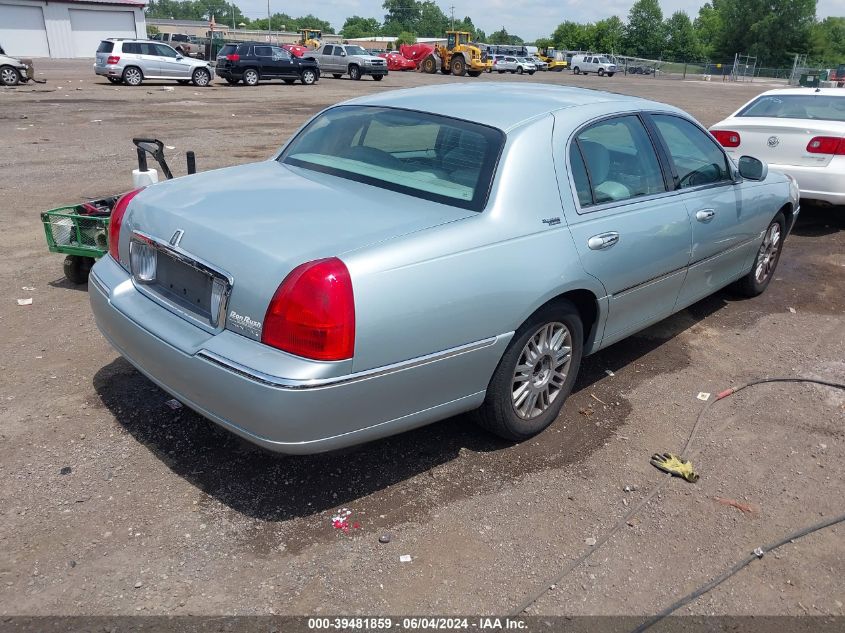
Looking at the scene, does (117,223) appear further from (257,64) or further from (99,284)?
(257,64)

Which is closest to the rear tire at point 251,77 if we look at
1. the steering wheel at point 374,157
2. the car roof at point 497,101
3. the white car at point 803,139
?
the white car at point 803,139

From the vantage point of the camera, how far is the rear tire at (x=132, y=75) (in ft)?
85.6

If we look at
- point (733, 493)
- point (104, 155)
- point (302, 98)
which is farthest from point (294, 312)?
point (302, 98)

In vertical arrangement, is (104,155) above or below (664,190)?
below

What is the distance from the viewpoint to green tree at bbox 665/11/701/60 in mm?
107181

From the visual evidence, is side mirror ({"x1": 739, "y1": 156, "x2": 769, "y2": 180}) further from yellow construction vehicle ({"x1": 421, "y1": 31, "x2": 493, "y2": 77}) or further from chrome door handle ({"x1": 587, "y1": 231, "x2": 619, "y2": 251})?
yellow construction vehicle ({"x1": 421, "y1": 31, "x2": 493, "y2": 77})

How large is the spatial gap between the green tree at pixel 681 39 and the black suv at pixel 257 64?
8945 centimetres

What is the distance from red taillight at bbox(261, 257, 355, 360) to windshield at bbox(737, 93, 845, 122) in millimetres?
7646

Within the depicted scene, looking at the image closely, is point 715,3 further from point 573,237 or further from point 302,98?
point 573,237

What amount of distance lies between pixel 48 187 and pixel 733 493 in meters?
8.79

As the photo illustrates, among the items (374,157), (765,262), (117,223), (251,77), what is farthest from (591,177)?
(251,77)

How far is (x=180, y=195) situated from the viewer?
3547mm

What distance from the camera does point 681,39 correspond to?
11062cm

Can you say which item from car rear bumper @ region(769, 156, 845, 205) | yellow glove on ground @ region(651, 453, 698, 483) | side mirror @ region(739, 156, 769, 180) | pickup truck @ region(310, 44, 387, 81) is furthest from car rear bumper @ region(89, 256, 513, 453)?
pickup truck @ region(310, 44, 387, 81)
